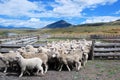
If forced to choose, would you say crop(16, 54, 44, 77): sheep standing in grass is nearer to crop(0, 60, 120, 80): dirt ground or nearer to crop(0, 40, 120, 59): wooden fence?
crop(0, 60, 120, 80): dirt ground

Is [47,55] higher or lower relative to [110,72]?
higher

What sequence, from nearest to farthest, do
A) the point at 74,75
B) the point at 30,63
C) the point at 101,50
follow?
the point at 30,63, the point at 74,75, the point at 101,50

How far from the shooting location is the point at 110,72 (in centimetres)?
1197

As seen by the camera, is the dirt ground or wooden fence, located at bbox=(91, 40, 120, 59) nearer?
the dirt ground

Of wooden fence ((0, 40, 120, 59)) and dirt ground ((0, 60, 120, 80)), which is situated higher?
wooden fence ((0, 40, 120, 59))

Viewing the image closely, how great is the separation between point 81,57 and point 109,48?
5198mm

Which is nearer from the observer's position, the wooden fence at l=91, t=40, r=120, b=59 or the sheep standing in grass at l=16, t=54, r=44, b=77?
the sheep standing in grass at l=16, t=54, r=44, b=77

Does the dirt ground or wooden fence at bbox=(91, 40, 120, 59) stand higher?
wooden fence at bbox=(91, 40, 120, 59)

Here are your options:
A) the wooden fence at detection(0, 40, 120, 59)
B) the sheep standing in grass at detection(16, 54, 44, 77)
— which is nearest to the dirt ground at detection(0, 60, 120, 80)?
the sheep standing in grass at detection(16, 54, 44, 77)

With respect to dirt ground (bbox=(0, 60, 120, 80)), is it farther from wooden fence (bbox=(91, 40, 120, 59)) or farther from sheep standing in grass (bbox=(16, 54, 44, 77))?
wooden fence (bbox=(91, 40, 120, 59))

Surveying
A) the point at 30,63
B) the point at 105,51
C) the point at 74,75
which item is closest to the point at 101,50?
the point at 105,51

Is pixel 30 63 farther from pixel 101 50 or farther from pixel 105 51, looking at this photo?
pixel 105 51

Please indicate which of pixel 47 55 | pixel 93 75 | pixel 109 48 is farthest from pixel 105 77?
pixel 109 48

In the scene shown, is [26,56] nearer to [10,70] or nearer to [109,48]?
[10,70]
